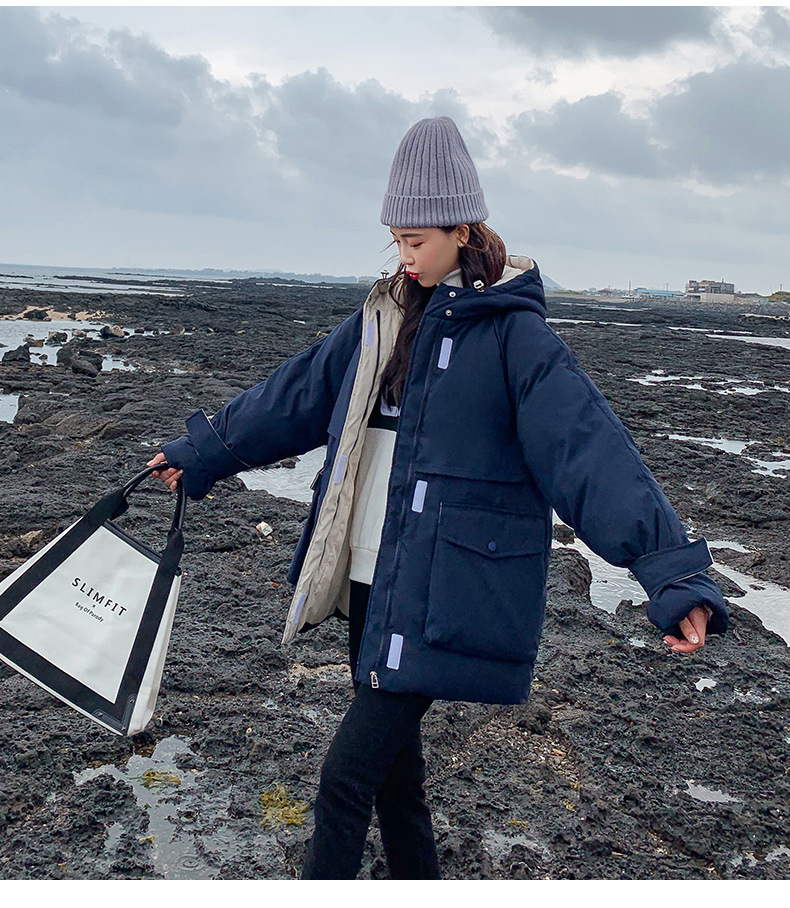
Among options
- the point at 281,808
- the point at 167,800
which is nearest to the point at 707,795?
the point at 281,808

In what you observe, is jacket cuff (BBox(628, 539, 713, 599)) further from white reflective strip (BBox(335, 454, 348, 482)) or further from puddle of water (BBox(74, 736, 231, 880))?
puddle of water (BBox(74, 736, 231, 880))

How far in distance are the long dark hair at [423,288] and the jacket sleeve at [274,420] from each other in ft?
0.57

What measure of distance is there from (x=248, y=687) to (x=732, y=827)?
1.75 m

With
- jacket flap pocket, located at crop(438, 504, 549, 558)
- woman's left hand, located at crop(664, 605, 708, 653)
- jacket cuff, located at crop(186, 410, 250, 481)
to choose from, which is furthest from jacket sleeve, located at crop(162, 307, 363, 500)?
woman's left hand, located at crop(664, 605, 708, 653)

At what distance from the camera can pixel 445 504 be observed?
1.85 meters

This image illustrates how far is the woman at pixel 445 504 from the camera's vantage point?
5.77 feet

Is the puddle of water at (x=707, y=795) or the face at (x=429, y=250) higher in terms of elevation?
the face at (x=429, y=250)

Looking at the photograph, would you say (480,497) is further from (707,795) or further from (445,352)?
(707,795)

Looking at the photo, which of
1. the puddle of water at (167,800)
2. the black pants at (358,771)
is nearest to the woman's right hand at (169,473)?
→ the black pants at (358,771)

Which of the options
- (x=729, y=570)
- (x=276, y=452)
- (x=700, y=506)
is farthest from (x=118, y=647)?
(x=700, y=506)

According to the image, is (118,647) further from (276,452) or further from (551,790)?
(551,790)

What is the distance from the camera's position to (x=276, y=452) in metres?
2.34

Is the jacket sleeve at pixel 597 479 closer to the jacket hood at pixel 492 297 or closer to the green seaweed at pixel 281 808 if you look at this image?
the jacket hood at pixel 492 297

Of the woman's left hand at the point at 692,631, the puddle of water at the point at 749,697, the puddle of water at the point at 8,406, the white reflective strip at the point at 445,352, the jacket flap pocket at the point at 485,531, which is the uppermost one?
the white reflective strip at the point at 445,352
